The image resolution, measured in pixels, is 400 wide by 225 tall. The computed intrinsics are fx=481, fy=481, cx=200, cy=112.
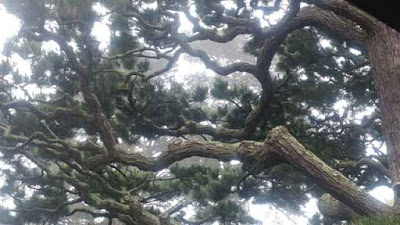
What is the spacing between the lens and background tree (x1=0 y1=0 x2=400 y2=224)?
306cm

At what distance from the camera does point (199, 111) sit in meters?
4.10

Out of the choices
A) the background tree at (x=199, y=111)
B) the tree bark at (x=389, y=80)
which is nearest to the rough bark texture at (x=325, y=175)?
the background tree at (x=199, y=111)

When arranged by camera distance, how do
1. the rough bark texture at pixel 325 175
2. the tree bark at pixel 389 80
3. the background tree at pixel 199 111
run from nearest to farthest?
the rough bark texture at pixel 325 175 < the tree bark at pixel 389 80 < the background tree at pixel 199 111

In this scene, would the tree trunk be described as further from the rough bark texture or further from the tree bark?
the rough bark texture

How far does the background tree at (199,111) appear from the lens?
3.06m

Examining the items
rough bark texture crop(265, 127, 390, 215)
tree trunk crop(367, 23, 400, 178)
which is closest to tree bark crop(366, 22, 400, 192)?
tree trunk crop(367, 23, 400, 178)

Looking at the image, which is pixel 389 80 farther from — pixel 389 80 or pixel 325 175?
pixel 325 175

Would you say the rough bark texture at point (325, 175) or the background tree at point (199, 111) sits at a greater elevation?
the background tree at point (199, 111)

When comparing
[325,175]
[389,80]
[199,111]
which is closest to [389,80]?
[389,80]

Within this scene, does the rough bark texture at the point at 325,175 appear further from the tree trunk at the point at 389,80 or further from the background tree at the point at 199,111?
the tree trunk at the point at 389,80

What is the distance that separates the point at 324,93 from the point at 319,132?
16.9 inches

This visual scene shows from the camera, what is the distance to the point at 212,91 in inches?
155

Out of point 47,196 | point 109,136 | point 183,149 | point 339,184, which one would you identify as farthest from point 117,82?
point 339,184

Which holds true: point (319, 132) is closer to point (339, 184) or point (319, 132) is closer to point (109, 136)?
point (339, 184)
